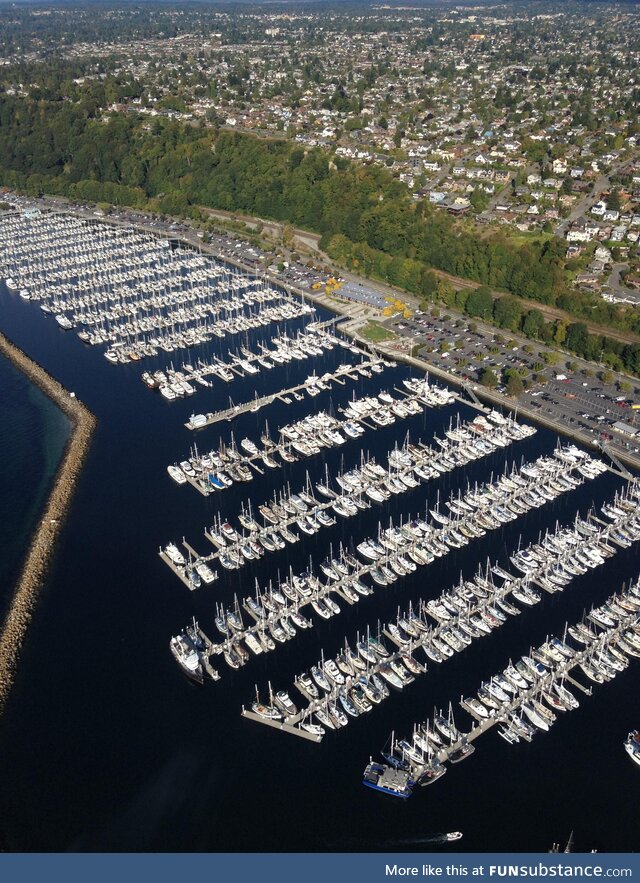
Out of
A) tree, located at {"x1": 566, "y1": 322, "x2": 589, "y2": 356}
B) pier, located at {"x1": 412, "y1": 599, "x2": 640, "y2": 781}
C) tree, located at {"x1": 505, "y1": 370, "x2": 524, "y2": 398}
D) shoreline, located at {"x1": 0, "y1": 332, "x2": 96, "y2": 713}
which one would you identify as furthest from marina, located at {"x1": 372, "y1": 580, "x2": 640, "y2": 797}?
tree, located at {"x1": 566, "y1": 322, "x2": 589, "y2": 356}

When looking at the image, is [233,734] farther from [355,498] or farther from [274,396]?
[274,396]

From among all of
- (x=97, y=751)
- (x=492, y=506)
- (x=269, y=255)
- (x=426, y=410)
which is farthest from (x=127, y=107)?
(x=97, y=751)

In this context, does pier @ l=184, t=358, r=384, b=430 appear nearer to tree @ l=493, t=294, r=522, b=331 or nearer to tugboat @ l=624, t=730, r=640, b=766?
tree @ l=493, t=294, r=522, b=331

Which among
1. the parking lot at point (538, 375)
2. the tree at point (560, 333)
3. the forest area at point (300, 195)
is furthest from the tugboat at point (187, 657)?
the tree at point (560, 333)

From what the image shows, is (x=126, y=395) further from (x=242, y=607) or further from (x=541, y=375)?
(x=541, y=375)

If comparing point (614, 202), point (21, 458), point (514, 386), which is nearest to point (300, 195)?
point (614, 202)

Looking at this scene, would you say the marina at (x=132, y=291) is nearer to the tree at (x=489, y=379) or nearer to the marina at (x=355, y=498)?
the tree at (x=489, y=379)
